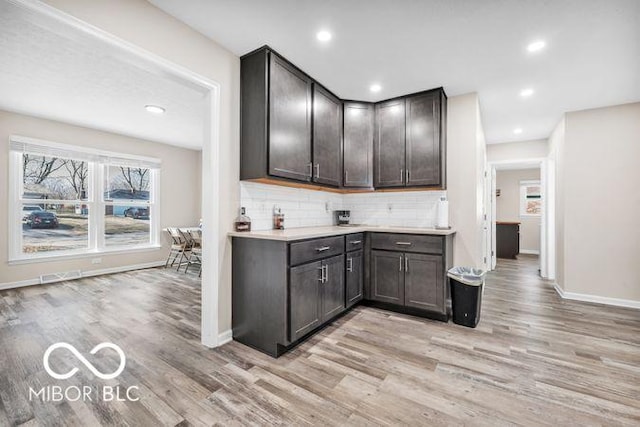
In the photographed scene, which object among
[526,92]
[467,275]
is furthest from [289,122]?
[526,92]

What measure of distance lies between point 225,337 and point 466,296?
2.37m

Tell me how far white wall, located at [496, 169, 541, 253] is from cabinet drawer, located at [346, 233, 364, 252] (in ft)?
22.9

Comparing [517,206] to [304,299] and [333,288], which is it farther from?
[304,299]

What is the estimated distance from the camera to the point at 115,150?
5309mm

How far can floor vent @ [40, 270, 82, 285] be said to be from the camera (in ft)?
14.7

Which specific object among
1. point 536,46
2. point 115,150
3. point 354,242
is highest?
point 536,46

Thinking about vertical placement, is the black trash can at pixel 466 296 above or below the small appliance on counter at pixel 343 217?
below

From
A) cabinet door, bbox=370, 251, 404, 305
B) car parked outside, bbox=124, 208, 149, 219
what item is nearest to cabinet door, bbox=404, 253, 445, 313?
cabinet door, bbox=370, 251, 404, 305

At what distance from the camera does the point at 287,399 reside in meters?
1.74

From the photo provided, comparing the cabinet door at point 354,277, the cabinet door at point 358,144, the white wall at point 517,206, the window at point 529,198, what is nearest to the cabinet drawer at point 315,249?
the cabinet door at point 354,277

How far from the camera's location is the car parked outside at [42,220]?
452 cm

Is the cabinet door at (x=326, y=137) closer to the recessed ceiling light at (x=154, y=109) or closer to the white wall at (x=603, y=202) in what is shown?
the recessed ceiling light at (x=154, y=109)

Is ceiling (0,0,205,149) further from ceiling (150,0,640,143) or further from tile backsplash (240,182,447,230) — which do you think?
tile backsplash (240,182,447,230)

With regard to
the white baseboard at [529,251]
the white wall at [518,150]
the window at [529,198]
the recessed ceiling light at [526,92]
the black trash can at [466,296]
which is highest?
the recessed ceiling light at [526,92]
